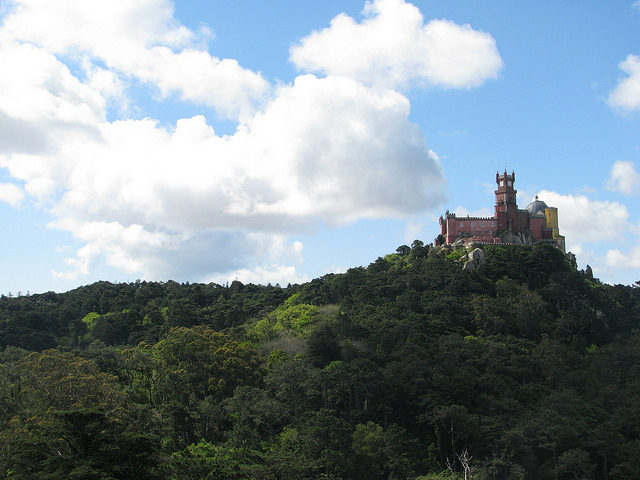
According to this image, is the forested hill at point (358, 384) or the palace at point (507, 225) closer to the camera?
the forested hill at point (358, 384)

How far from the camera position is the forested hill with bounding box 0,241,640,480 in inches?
1439

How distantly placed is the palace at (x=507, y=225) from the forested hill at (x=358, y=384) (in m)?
3.56

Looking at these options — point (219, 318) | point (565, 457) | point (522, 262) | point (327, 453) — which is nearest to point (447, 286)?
point (522, 262)

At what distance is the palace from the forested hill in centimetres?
356

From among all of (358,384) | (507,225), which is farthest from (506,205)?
(358,384)

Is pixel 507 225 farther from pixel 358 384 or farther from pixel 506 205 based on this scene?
pixel 358 384

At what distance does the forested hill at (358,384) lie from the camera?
36.6 meters

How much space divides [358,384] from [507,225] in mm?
36144

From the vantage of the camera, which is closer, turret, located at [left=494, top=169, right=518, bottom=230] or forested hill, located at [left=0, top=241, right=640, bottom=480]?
forested hill, located at [left=0, top=241, right=640, bottom=480]

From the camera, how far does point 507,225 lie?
79.1m

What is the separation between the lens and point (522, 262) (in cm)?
7350

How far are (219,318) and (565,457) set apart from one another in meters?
37.5

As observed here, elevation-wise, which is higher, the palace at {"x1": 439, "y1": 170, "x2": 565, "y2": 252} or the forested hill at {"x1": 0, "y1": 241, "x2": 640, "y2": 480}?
the palace at {"x1": 439, "y1": 170, "x2": 565, "y2": 252}

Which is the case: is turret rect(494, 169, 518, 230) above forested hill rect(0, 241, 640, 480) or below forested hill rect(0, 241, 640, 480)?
above
